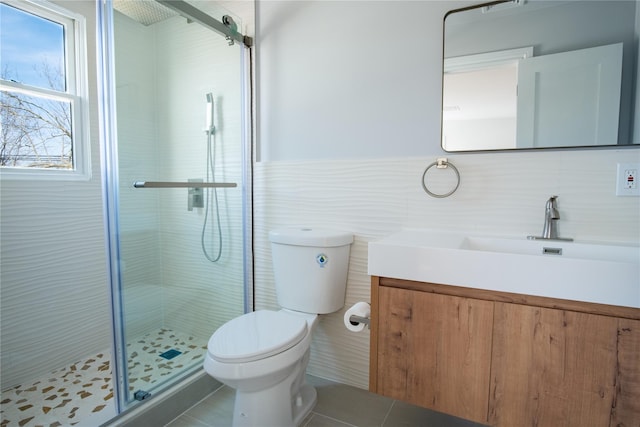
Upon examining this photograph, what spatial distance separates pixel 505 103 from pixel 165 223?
62.3 inches

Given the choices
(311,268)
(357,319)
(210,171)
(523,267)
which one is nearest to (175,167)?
(210,171)

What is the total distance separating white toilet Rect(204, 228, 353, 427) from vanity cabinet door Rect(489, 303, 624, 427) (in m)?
0.71

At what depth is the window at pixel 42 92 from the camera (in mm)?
1678

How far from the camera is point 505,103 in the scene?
4.56 feet

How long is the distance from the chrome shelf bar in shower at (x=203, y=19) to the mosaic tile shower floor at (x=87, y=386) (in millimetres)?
1493

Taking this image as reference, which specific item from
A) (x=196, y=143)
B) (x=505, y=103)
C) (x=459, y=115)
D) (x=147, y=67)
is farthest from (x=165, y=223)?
(x=505, y=103)

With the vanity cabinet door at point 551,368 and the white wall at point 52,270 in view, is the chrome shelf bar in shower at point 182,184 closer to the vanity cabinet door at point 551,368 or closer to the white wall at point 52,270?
the white wall at point 52,270

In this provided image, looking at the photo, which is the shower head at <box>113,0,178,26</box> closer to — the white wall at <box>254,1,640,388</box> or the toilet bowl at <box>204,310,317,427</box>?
the white wall at <box>254,1,640,388</box>

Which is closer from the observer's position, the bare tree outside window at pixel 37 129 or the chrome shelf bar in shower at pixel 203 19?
the chrome shelf bar in shower at pixel 203 19

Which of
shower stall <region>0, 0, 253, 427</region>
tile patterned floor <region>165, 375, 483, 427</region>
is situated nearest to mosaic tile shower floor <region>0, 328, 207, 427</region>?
shower stall <region>0, 0, 253, 427</region>

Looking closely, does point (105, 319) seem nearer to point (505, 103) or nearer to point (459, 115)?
point (459, 115)

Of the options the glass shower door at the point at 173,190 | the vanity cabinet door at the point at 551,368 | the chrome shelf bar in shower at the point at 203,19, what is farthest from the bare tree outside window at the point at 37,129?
the vanity cabinet door at the point at 551,368

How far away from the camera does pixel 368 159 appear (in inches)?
65.0

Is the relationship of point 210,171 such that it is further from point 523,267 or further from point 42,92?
point 523,267
